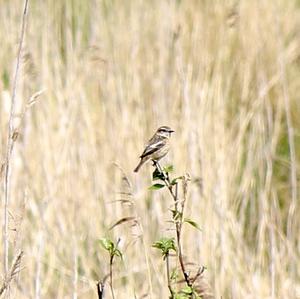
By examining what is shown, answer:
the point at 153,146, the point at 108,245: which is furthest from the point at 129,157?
the point at 108,245

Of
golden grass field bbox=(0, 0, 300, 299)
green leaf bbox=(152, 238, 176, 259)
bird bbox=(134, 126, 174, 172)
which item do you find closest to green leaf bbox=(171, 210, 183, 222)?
green leaf bbox=(152, 238, 176, 259)

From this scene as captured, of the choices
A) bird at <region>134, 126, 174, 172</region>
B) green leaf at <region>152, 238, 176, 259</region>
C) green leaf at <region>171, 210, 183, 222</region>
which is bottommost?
green leaf at <region>152, 238, 176, 259</region>

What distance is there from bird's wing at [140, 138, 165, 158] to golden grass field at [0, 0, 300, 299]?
491 millimetres

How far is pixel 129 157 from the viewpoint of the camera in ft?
12.4

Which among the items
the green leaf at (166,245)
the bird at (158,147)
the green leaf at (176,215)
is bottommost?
the green leaf at (166,245)

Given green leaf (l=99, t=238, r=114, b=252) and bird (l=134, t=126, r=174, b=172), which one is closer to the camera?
green leaf (l=99, t=238, r=114, b=252)

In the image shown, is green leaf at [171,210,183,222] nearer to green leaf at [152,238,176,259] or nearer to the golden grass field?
green leaf at [152,238,176,259]

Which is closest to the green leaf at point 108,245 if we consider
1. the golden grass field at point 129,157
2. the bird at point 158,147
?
the bird at point 158,147

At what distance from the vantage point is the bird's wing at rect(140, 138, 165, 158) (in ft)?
8.26

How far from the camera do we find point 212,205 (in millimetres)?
3340

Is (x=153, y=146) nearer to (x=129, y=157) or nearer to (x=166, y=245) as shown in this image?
(x=166, y=245)

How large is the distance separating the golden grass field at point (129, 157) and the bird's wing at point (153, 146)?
49 cm

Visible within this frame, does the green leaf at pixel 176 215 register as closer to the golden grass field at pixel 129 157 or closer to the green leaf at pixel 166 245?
the green leaf at pixel 166 245

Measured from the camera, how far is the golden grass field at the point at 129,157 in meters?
3.25
